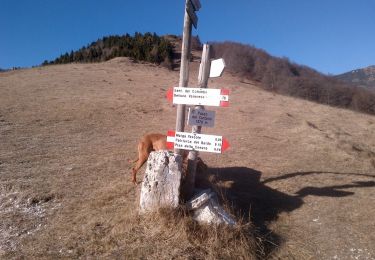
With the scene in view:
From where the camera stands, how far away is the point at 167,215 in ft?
15.9

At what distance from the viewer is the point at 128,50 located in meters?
33.2

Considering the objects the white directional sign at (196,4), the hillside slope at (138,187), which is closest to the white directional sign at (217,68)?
the white directional sign at (196,4)

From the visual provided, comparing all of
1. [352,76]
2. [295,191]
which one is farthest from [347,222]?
[352,76]

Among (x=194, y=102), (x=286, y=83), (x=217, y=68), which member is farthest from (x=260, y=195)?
(x=286, y=83)

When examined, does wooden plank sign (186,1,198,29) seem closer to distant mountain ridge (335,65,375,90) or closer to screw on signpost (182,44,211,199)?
screw on signpost (182,44,211,199)

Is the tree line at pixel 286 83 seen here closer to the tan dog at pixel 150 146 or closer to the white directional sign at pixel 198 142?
the tan dog at pixel 150 146

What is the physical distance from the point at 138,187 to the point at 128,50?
28239 mm

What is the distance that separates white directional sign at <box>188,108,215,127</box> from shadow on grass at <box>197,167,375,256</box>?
136 cm

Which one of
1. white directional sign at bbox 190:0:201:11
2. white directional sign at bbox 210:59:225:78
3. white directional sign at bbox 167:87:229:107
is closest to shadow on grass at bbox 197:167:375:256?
white directional sign at bbox 167:87:229:107

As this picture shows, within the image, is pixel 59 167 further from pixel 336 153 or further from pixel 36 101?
pixel 36 101

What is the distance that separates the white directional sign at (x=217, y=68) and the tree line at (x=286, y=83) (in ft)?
77.4

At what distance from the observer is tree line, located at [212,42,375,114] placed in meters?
30.8

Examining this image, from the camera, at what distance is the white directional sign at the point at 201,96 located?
5.25 meters

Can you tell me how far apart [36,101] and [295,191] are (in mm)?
12044
